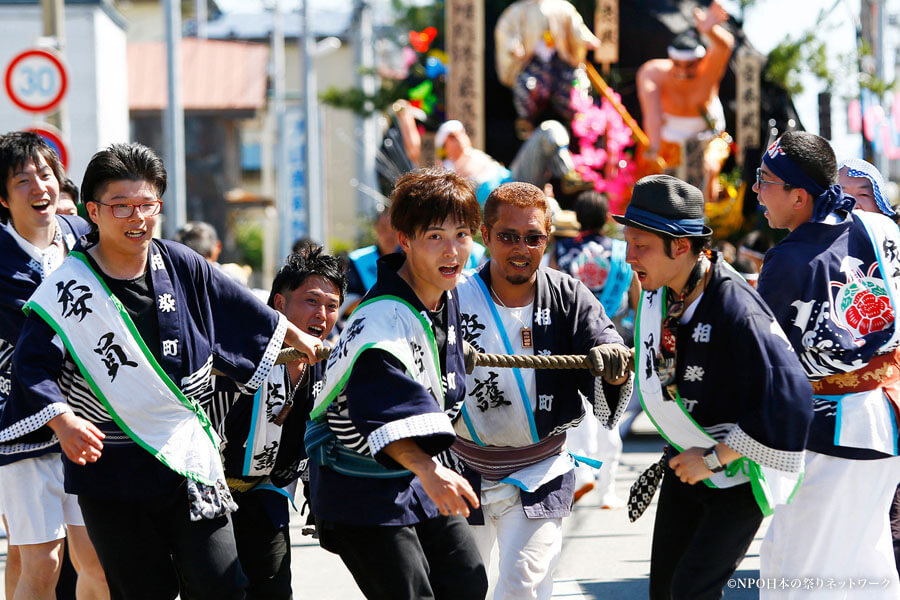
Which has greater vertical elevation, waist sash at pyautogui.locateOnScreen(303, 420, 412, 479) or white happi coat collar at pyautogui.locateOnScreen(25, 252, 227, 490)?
white happi coat collar at pyautogui.locateOnScreen(25, 252, 227, 490)

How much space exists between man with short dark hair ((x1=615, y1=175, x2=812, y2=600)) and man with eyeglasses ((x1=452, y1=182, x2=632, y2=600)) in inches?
17.1

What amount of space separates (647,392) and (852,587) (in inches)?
38.6

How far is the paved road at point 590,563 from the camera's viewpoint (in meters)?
5.29

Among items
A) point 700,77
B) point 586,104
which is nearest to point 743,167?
point 700,77

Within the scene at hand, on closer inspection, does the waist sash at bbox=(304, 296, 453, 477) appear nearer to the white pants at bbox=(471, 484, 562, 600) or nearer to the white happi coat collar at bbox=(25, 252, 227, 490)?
the white happi coat collar at bbox=(25, 252, 227, 490)

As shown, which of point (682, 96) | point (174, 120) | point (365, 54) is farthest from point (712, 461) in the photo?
point (365, 54)

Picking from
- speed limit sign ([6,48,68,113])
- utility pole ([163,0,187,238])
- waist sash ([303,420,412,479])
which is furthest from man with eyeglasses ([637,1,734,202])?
waist sash ([303,420,412,479])

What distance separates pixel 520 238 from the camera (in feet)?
12.9

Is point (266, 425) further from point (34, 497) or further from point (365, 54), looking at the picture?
point (365, 54)

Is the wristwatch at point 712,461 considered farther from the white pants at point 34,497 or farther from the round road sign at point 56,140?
the round road sign at point 56,140

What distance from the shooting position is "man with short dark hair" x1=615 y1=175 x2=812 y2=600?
10.6ft

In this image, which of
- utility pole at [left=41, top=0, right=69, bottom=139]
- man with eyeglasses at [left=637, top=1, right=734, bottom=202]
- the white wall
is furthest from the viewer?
man with eyeglasses at [left=637, top=1, right=734, bottom=202]

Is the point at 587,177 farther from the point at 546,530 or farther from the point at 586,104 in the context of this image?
the point at 546,530

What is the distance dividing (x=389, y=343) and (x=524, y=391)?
95 cm
